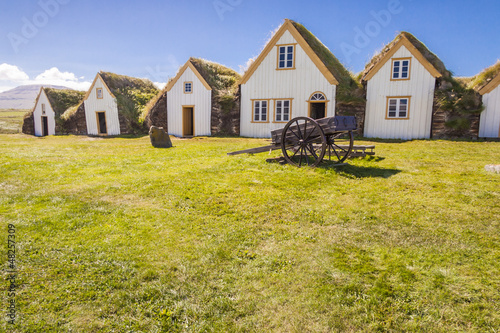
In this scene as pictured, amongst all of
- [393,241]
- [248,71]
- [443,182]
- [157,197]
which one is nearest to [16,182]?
[157,197]

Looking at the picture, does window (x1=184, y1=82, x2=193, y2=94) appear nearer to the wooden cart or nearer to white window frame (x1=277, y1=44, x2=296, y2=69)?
white window frame (x1=277, y1=44, x2=296, y2=69)

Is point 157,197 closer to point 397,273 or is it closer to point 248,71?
point 397,273

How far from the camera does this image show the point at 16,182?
330 inches

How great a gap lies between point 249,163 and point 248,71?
14253 millimetres

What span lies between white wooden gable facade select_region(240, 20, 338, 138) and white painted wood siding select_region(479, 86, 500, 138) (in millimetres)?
9361

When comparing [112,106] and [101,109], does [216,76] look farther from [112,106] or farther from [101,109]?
[101,109]

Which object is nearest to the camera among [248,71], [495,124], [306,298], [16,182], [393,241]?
[306,298]

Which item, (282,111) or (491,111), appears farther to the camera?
(282,111)

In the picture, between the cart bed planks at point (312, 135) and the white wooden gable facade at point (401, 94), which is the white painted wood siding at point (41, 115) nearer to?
the cart bed planks at point (312, 135)

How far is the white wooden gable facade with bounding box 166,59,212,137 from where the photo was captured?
25.0m

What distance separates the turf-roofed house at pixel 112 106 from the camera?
29.9m

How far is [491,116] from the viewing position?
732 inches

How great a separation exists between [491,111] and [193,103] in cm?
2153

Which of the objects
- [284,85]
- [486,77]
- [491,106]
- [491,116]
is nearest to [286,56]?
[284,85]
